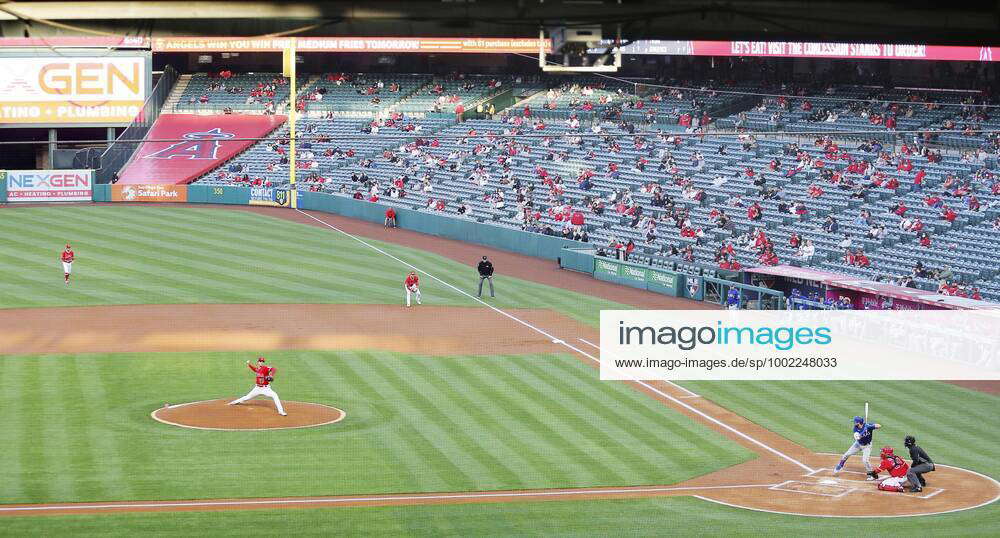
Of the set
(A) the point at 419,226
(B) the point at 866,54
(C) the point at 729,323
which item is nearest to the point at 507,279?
(A) the point at 419,226

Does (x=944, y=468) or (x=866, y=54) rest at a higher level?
(x=866, y=54)

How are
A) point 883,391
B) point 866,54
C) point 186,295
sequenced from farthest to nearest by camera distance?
point 866,54
point 186,295
point 883,391

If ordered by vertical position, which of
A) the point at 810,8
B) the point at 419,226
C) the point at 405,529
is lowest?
the point at 405,529

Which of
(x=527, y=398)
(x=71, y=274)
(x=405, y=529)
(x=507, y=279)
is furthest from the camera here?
(x=507, y=279)

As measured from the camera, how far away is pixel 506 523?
18.3 m

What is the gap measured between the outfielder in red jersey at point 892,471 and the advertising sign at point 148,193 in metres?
46.2

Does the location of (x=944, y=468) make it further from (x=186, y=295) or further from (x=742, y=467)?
(x=186, y=295)

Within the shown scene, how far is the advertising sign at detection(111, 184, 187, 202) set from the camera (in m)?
59.6

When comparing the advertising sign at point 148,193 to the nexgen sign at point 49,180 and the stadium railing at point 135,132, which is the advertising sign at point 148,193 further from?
the nexgen sign at point 49,180

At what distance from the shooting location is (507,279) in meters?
43.1

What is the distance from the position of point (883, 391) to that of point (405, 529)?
14.8m

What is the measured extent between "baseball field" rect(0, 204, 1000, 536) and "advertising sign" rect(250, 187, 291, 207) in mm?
17902

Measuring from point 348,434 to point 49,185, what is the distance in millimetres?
40071

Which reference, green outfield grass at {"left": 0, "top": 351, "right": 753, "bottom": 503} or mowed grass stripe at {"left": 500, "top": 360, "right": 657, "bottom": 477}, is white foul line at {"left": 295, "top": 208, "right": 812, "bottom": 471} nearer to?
green outfield grass at {"left": 0, "top": 351, "right": 753, "bottom": 503}
